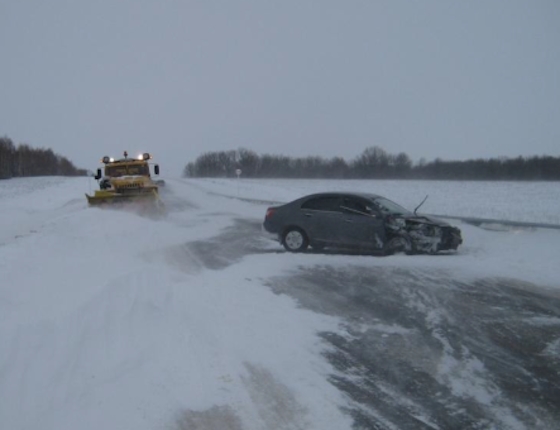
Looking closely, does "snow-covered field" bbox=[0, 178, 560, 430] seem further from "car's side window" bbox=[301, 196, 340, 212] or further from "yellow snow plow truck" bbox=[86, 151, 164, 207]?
"yellow snow plow truck" bbox=[86, 151, 164, 207]

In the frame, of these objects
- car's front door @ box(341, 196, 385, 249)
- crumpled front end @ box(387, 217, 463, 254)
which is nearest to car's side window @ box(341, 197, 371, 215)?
car's front door @ box(341, 196, 385, 249)

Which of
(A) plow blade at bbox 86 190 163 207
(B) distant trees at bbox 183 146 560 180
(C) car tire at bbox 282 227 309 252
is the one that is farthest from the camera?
(B) distant trees at bbox 183 146 560 180

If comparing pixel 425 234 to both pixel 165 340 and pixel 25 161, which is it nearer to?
pixel 165 340

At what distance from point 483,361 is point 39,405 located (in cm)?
428

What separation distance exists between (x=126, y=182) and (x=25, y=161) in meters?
96.0

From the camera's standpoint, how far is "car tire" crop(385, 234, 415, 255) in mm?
10836

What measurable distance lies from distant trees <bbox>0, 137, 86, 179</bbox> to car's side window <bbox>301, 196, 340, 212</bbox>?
85.5 m

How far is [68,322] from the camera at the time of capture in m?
5.54

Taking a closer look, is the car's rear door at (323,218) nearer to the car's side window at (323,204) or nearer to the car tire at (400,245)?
the car's side window at (323,204)

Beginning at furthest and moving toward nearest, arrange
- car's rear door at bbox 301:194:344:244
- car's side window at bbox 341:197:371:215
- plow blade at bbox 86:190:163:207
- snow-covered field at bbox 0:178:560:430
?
plow blade at bbox 86:190:163:207 < car's rear door at bbox 301:194:344:244 < car's side window at bbox 341:197:371:215 < snow-covered field at bbox 0:178:560:430

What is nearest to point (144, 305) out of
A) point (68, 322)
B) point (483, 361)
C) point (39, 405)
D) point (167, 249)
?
point (68, 322)

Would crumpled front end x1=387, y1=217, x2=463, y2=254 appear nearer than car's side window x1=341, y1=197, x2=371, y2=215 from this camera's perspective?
Yes

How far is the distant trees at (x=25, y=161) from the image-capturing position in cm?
9206

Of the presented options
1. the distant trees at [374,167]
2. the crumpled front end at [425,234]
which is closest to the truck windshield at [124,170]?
the crumpled front end at [425,234]
